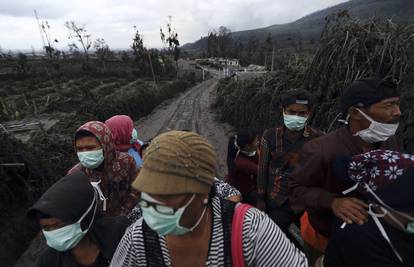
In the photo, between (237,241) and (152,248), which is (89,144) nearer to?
(152,248)

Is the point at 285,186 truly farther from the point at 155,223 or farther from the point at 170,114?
the point at 170,114

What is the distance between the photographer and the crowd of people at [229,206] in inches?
39.0

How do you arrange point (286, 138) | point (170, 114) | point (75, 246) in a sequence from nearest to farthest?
point (75, 246) → point (286, 138) → point (170, 114)

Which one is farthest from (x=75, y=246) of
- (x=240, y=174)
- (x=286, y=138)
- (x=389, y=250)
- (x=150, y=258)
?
(x=286, y=138)

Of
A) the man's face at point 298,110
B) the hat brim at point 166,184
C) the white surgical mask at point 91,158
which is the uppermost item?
the hat brim at point 166,184

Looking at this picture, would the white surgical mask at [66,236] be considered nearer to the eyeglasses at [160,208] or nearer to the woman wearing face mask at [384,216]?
the eyeglasses at [160,208]

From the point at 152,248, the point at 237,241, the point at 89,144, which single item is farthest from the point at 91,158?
the point at 237,241

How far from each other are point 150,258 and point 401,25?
16.7 ft

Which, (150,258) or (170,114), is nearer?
(150,258)

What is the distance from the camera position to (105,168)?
7.48ft

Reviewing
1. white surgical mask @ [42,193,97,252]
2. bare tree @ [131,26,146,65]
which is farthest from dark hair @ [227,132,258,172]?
bare tree @ [131,26,146,65]

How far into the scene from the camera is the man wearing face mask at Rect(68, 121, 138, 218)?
7.23ft

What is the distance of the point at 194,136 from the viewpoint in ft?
3.29

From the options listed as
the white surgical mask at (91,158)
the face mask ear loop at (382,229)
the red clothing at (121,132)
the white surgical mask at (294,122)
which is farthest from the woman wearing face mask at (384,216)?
the red clothing at (121,132)
